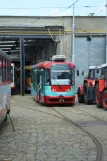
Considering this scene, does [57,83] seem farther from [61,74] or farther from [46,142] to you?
[46,142]

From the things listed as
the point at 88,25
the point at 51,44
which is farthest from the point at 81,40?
the point at 51,44

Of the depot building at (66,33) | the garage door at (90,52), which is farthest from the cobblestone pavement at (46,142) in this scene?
the garage door at (90,52)

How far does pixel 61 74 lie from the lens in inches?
979

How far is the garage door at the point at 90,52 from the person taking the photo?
3994 centimetres

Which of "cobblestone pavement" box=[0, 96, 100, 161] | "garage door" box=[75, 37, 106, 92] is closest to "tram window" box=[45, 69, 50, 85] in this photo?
"cobblestone pavement" box=[0, 96, 100, 161]

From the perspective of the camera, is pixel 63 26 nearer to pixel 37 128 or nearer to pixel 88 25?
pixel 88 25

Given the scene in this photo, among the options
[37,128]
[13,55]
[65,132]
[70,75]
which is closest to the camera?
[65,132]

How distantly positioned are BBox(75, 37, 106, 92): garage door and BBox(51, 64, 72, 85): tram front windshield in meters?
15.0

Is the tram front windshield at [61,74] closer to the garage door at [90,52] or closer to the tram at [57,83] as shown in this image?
the tram at [57,83]

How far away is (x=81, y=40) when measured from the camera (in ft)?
131

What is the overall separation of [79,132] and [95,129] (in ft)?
2.89

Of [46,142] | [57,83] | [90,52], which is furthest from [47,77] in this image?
[90,52]

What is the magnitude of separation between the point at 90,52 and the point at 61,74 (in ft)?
52.1

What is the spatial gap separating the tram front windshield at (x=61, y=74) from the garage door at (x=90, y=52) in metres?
15.0
